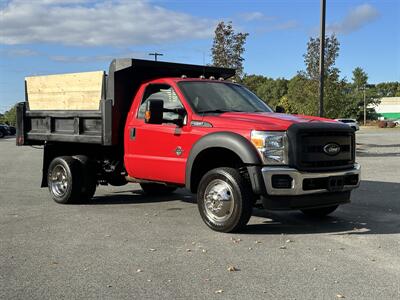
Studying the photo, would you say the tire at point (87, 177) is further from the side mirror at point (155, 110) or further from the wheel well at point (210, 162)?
the wheel well at point (210, 162)

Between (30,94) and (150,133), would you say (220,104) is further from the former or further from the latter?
(30,94)

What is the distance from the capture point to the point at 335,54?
2558 cm

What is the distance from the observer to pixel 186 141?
7383mm

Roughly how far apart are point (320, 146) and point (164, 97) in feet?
8.42

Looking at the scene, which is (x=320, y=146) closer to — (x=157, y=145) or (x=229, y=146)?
(x=229, y=146)

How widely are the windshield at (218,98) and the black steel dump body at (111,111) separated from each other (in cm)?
105

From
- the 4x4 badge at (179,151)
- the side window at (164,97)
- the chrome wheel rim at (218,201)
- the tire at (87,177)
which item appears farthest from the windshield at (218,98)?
the tire at (87,177)

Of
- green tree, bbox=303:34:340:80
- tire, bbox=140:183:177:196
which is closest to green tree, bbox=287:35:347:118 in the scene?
green tree, bbox=303:34:340:80

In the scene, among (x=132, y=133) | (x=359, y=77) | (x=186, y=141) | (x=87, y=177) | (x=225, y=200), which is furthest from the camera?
(x=359, y=77)

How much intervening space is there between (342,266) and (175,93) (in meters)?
Result: 3.64

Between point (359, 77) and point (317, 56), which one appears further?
point (359, 77)

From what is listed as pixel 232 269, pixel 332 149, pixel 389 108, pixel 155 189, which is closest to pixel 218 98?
pixel 332 149

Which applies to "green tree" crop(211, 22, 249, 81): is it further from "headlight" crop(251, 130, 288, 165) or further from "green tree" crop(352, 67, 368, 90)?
"green tree" crop(352, 67, 368, 90)

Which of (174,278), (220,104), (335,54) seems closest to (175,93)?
(220,104)
